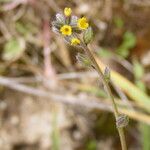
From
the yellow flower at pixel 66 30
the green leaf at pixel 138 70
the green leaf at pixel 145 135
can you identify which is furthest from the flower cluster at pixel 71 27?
the green leaf at pixel 138 70

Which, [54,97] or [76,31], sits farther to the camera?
[54,97]

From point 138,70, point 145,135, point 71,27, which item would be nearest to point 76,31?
point 71,27

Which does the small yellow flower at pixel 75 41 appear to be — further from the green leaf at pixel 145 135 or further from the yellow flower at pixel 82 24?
the green leaf at pixel 145 135

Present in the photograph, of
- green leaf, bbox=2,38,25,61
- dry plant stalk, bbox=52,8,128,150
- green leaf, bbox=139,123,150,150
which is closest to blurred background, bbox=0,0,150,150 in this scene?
green leaf, bbox=2,38,25,61

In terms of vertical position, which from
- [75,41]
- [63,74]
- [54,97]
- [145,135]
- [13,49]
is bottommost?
[75,41]

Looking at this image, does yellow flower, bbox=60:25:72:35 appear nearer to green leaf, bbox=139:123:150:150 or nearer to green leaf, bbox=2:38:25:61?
green leaf, bbox=139:123:150:150

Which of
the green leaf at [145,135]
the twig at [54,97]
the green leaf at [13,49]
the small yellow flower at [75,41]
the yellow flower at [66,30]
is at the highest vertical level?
the green leaf at [13,49]

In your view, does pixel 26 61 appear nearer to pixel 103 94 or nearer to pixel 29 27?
pixel 29 27

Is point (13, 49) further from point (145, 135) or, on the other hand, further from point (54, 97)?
point (145, 135)
